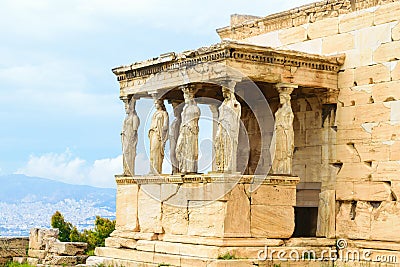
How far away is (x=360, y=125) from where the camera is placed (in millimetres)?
15797

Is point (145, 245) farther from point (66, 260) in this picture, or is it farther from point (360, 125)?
point (360, 125)

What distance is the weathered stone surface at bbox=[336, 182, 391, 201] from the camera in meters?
15.3

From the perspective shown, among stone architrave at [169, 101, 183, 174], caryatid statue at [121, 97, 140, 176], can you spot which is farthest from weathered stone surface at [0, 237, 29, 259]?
stone architrave at [169, 101, 183, 174]

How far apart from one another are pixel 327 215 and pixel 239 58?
328 centimetres

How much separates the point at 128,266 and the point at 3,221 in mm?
116809

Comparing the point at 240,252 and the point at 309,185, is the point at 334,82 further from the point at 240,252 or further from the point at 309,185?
the point at 240,252

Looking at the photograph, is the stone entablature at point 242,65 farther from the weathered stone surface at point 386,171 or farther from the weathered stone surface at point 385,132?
the weathered stone surface at point 386,171

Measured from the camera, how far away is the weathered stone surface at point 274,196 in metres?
15.2

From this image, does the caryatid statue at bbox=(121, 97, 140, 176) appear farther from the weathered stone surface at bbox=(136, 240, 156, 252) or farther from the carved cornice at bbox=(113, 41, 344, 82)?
the weathered stone surface at bbox=(136, 240, 156, 252)

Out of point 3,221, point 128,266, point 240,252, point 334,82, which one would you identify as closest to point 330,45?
point 334,82

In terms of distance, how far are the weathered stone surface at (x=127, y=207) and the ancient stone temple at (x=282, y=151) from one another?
0.08ft

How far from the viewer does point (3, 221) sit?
129750 millimetres

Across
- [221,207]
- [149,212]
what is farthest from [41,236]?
[221,207]

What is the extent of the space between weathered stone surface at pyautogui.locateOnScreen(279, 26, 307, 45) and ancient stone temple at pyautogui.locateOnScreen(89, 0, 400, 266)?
2cm
